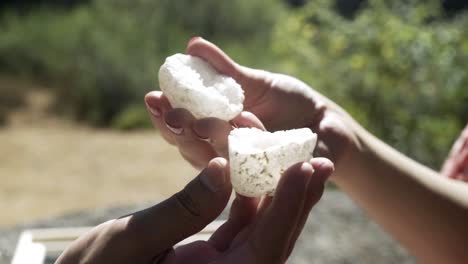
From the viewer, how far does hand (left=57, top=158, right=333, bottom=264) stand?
3.53ft

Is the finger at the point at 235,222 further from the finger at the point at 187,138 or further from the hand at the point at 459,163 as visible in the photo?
the hand at the point at 459,163

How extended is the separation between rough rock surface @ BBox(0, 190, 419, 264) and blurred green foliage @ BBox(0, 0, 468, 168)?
110 cm

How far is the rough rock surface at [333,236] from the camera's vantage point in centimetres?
289

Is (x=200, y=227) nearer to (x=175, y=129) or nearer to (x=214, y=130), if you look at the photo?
(x=214, y=130)

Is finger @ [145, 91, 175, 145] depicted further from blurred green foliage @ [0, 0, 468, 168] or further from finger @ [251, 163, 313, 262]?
blurred green foliage @ [0, 0, 468, 168]

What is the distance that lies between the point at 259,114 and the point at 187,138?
25 cm

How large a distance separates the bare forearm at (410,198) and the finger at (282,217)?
2.08 ft

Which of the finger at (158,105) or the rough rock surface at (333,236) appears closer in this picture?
the finger at (158,105)

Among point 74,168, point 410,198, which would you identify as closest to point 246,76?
point 410,198

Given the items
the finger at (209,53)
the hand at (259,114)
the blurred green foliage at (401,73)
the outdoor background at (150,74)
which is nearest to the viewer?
the hand at (259,114)

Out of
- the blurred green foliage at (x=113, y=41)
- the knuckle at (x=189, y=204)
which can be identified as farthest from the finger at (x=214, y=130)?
the blurred green foliage at (x=113, y=41)

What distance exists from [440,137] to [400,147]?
24cm

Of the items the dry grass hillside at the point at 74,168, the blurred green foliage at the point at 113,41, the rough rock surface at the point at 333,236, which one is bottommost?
the dry grass hillside at the point at 74,168

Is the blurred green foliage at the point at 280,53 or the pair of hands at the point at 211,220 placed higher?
the pair of hands at the point at 211,220
